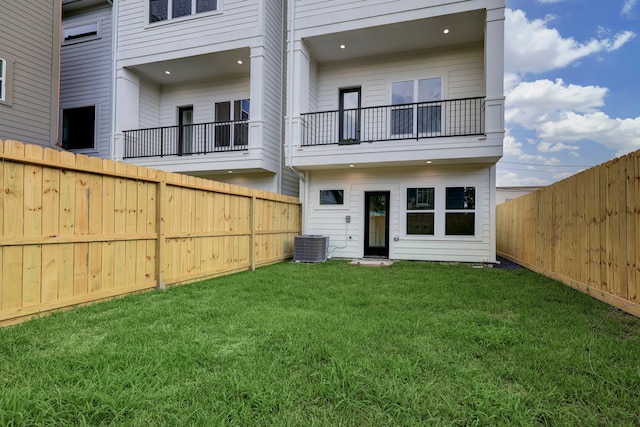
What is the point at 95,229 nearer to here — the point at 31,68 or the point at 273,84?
the point at 273,84

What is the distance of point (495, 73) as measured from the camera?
744 cm

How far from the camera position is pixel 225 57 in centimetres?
945

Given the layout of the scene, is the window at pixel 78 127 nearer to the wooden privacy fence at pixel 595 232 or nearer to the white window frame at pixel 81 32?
the white window frame at pixel 81 32

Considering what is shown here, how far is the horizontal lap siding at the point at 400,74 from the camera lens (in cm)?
884

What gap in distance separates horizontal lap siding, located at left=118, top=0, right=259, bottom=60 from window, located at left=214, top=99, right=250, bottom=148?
1.84 metres

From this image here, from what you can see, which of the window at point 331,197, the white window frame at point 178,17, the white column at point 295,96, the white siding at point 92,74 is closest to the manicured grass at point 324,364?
the window at point 331,197

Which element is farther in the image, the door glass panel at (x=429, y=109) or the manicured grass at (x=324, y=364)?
the door glass panel at (x=429, y=109)

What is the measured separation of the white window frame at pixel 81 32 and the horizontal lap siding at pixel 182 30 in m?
1.34

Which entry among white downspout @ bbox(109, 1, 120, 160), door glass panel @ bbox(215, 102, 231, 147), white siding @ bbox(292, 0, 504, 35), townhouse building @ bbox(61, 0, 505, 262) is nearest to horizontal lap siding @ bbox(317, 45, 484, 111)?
townhouse building @ bbox(61, 0, 505, 262)

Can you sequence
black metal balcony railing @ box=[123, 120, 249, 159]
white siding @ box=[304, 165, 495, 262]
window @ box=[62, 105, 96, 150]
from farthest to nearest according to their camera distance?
window @ box=[62, 105, 96, 150] < black metal balcony railing @ box=[123, 120, 249, 159] < white siding @ box=[304, 165, 495, 262]

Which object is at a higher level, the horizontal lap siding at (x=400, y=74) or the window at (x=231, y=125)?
the horizontal lap siding at (x=400, y=74)

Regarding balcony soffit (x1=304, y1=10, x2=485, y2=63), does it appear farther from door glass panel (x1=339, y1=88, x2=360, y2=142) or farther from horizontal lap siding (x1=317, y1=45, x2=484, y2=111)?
door glass panel (x1=339, y1=88, x2=360, y2=142)

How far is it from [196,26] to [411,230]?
27.1 feet

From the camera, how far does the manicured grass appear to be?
5.71ft
